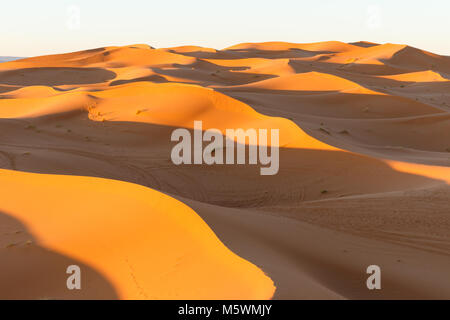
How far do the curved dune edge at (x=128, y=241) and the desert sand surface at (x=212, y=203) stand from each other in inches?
0.6

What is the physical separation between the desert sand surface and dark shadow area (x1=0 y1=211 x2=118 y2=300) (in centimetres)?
1

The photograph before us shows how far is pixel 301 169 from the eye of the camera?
26.0ft

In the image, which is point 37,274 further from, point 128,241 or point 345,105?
point 345,105

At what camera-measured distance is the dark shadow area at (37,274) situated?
354 centimetres

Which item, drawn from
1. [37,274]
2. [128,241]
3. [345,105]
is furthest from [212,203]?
[345,105]

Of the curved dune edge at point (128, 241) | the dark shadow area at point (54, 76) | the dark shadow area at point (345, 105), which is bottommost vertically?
the curved dune edge at point (128, 241)

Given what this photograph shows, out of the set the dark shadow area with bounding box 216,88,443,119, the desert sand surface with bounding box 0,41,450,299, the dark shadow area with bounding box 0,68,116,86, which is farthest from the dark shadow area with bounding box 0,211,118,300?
the dark shadow area with bounding box 0,68,116,86

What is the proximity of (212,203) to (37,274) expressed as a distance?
12.1 feet

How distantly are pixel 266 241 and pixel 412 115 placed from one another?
11724 millimetres

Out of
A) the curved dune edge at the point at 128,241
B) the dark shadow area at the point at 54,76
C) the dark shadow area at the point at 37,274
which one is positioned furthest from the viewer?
the dark shadow area at the point at 54,76

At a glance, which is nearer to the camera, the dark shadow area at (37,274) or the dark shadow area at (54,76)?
the dark shadow area at (37,274)

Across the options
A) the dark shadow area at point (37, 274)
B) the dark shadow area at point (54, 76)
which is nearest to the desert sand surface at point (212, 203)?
the dark shadow area at point (37, 274)

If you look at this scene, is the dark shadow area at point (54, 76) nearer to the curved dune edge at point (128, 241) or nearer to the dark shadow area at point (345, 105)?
the dark shadow area at point (345, 105)

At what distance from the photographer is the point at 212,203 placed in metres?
7.23
